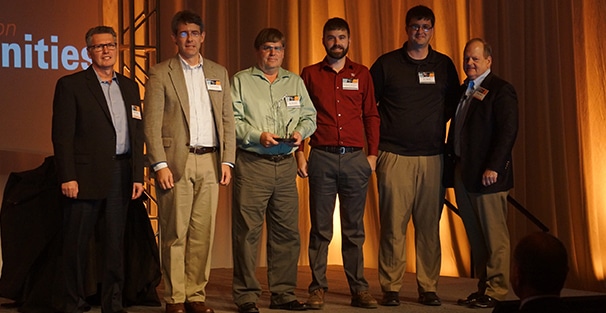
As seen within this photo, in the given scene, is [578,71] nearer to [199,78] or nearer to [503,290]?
[503,290]

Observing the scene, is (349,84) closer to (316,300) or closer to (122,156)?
(316,300)

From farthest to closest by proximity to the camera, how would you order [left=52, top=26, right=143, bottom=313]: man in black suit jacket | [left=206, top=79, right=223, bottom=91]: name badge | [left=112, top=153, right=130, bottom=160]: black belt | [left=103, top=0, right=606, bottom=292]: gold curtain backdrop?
[left=103, top=0, right=606, bottom=292]: gold curtain backdrop → [left=206, top=79, right=223, bottom=91]: name badge → [left=112, top=153, right=130, bottom=160]: black belt → [left=52, top=26, right=143, bottom=313]: man in black suit jacket

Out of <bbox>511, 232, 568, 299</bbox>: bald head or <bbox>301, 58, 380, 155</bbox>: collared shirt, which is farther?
<bbox>301, 58, 380, 155</bbox>: collared shirt

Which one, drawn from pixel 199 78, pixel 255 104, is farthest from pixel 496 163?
pixel 199 78

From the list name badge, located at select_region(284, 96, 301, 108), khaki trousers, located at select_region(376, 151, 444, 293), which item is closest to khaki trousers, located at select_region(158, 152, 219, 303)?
name badge, located at select_region(284, 96, 301, 108)

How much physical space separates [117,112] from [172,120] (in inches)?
10.5

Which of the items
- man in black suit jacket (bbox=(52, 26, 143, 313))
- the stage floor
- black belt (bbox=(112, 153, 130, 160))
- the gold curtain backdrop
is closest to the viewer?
man in black suit jacket (bbox=(52, 26, 143, 313))

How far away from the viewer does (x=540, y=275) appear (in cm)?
201

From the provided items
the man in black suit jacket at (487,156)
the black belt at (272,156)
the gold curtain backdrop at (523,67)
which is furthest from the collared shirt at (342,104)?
the gold curtain backdrop at (523,67)

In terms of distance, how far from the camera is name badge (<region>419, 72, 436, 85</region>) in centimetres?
493

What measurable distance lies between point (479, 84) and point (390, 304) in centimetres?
129

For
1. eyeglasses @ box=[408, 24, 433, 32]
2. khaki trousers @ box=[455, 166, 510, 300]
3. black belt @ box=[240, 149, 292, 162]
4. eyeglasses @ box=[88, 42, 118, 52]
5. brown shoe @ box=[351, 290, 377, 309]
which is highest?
eyeglasses @ box=[408, 24, 433, 32]

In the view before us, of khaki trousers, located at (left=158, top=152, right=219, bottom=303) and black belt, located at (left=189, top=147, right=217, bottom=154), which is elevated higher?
black belt, located at (left=189, top=147, right=217, bottom=154)

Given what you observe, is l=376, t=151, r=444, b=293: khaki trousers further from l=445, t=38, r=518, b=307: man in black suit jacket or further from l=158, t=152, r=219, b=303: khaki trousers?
l=158, t=152, r=219, b=303: khaki trousers
